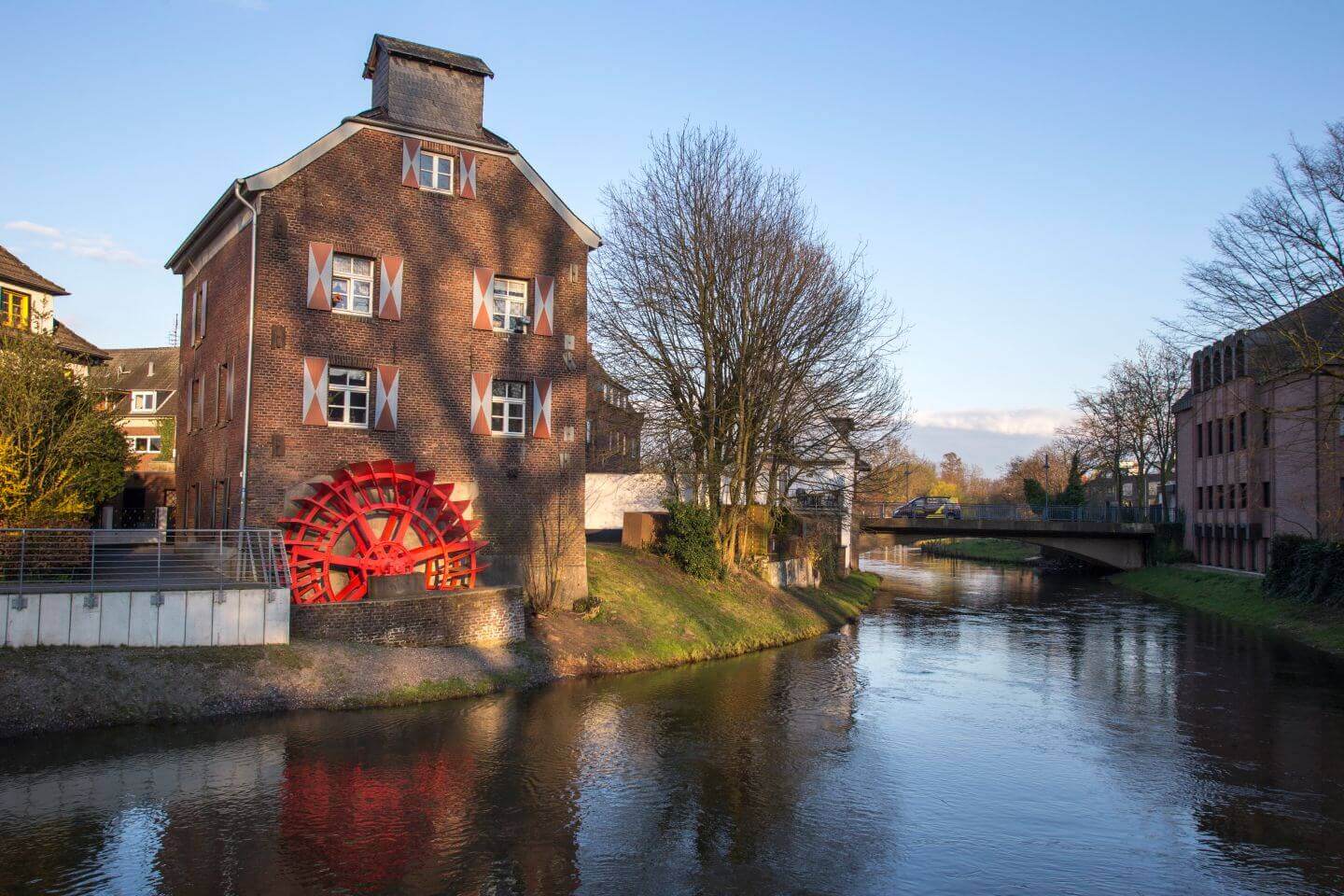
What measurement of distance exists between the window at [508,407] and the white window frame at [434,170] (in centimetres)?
426

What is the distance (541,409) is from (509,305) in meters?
2.40

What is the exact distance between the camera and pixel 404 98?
21.4m

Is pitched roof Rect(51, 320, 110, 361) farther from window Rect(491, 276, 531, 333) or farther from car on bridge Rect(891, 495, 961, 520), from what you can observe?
car on bridge Rect(891, 495, 961, 520)

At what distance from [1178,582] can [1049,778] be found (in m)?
33.4

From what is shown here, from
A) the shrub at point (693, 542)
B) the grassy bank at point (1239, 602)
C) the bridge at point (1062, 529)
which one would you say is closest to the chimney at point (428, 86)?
the shrub at point (693, 542)

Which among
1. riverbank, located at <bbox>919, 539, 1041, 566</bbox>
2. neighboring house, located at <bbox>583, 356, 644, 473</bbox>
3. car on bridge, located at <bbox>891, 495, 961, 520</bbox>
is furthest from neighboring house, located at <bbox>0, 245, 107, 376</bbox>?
riverbank, located at <bbox>919, 539, 1041, 566</bbox>

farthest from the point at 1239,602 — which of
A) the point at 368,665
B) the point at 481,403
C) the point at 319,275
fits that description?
the point at 319,275

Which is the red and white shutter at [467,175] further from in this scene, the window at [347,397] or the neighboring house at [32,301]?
the neighboring house at [32,301]

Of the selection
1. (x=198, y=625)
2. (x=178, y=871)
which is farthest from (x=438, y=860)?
(x=198, y=625)

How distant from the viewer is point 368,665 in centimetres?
1642

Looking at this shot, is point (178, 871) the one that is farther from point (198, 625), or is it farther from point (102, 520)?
point (102, 520)

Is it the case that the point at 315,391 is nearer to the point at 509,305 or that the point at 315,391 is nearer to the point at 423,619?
the point at 509,305

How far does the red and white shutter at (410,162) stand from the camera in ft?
68.2

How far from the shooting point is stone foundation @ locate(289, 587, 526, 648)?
54.6 ft
